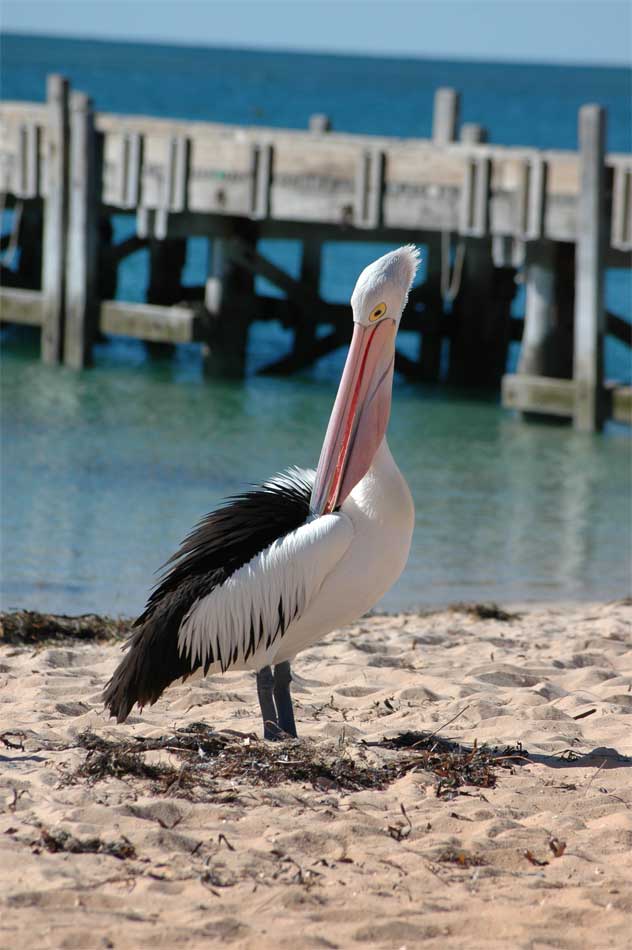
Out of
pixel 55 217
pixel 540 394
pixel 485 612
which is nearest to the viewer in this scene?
pixel 485 612

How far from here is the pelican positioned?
4.29 meters

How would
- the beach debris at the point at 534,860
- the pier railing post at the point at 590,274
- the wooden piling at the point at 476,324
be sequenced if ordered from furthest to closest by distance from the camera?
the wooden piling at the point at 476,324 → the pier railing post at the point at 590,274 → the beach debris at the point at 534,860

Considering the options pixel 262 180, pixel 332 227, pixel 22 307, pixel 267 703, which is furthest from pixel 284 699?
pixel 22 307

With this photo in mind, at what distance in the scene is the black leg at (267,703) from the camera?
4.41 meters

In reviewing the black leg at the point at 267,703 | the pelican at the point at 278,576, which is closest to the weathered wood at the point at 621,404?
the pelican at the point at 278,576

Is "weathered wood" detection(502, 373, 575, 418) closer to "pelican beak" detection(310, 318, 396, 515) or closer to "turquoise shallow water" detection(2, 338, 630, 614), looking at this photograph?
"turquoise shallow water" detection(2, 338, 630, 614)

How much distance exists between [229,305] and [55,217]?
1.95m

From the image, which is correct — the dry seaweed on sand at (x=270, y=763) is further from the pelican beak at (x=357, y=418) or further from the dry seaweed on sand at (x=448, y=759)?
the pelican beak at (x=357, y=418)

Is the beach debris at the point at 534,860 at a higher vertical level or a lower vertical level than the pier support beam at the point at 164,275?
lower

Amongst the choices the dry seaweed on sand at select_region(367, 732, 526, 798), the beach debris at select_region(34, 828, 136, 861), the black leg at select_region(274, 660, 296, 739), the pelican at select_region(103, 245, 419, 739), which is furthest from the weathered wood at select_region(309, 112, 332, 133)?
the beach debris at select_region(34, 828, 136, 861)

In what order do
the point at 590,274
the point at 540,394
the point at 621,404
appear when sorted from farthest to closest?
the point at 540,394, the point at 621,404, the point at 590,274

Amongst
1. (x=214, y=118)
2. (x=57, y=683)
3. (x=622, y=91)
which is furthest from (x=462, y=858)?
(x=622, y=91)

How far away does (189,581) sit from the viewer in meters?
4.39

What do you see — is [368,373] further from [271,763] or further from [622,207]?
[622,207]
